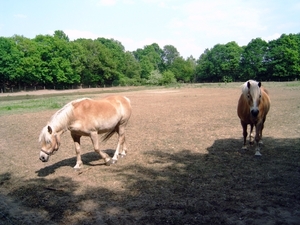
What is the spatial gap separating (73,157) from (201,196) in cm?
454

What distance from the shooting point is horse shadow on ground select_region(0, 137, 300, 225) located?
3900 mm

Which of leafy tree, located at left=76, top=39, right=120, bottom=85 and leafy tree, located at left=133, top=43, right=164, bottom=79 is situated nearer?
leafy tree, located at left=76, top=39, right=120, bottom=85

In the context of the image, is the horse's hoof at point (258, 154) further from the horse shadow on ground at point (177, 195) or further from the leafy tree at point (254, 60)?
the leafy tree at point (254, 60)

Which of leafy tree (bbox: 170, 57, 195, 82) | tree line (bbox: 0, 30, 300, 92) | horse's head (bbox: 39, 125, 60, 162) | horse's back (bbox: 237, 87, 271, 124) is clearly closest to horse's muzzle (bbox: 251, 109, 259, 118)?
horse's back (bbox: 237, 87, 271, 124)

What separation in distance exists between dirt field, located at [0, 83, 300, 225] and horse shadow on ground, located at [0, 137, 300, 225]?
0.6 inches

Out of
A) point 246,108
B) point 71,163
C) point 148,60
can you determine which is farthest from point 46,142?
point 148,60

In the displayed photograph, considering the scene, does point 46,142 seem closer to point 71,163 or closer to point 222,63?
point 71,163

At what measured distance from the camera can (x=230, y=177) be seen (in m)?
5.39

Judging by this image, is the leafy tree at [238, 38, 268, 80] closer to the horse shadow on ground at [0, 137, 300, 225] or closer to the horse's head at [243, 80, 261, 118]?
the horse's head at [243, 80, 261, 118]

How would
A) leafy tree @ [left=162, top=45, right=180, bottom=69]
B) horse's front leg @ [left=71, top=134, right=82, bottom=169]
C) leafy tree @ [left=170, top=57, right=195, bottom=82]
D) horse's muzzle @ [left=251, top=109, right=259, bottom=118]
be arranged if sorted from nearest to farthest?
horse's front leg @ [left=71, top=134, right=82, bottom=169]
horse's muzzle @ [left=251, top=109, right=259, bottom=118]
leafy tree @ [left=170, top=57, right=195, bottom=82]
leafy tree @ [left=162, top=45, right=180, bottom=69]

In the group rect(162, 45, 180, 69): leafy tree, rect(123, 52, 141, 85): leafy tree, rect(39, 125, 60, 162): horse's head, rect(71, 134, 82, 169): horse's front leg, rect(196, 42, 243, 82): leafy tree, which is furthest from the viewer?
rect(162, 45, 180, 69): leafy tree

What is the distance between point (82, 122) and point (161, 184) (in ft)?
8.29

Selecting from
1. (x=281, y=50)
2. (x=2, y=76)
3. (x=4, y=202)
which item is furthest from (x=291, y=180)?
(x=281, y=50)

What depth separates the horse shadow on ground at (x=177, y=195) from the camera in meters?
3.90
